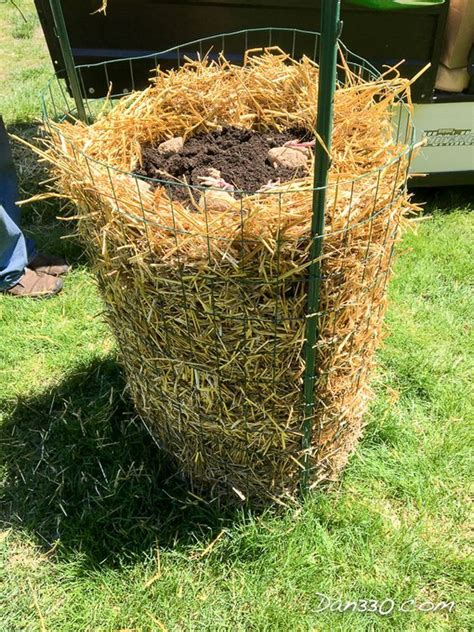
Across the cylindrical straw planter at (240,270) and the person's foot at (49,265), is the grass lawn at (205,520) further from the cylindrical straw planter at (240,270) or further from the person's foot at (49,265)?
the person's foot at (49,265)

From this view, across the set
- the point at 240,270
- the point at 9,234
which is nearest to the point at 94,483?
the point at 240,270

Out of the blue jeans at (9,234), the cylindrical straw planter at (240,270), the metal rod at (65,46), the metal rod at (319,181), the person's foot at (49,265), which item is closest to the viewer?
the metal rod at (319,181)

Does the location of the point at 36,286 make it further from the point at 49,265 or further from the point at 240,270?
the point at 240,270

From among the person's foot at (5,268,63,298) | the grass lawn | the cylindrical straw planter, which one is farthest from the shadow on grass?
the person's foot at (5,268,63,298)

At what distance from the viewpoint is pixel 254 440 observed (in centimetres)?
212

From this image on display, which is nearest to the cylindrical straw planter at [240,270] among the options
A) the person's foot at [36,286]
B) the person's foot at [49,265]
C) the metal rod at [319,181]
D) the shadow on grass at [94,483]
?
the metal rod at [319,181]

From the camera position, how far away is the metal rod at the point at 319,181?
1315 mm

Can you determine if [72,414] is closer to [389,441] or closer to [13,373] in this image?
[13,373]

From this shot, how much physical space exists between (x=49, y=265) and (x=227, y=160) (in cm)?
187

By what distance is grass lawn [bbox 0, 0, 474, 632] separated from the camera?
2.13 m

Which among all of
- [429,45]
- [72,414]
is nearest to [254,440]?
[72,414]

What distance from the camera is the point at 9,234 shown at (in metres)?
3.51

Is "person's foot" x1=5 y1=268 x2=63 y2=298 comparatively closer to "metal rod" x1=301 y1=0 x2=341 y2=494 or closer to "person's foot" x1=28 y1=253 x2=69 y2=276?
"person's foot" x1=28 y1=253 x2=69 y2=276

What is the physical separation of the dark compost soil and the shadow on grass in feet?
3.58
